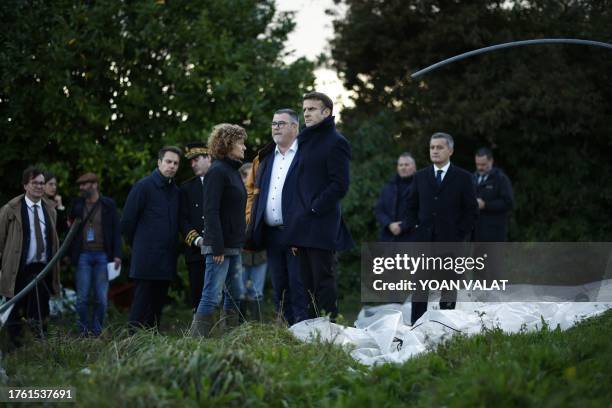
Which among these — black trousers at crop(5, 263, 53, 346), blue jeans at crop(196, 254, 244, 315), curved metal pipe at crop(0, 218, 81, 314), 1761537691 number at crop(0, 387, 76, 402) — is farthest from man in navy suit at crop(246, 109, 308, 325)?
1761537691 number at crop(0, 387, 76, 402)

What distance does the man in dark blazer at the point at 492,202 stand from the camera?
12625 mm

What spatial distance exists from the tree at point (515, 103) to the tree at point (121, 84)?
161 inches

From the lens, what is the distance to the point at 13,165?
13.2 meters

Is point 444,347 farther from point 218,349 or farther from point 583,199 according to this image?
point 583,199

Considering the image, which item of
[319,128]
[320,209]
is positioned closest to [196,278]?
[320,209]

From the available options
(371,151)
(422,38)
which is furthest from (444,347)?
(422,38)

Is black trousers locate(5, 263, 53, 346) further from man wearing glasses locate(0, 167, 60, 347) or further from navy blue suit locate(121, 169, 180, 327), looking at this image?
navy blue suit locate(121, 169, 180, 327)

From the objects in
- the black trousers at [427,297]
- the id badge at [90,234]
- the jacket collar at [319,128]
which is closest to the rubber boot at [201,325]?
the jacket collar at [319,128]

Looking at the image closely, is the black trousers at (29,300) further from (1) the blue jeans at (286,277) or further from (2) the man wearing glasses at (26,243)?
(1) the blue jeans at (286,277)

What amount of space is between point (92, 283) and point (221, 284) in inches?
107

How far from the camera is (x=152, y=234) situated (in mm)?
9695

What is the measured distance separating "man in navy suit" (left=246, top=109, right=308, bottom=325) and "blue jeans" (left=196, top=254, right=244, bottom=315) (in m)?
0.30

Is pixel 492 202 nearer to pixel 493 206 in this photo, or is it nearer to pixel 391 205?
pixel 493 206

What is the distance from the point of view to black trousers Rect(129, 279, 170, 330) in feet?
31.7
